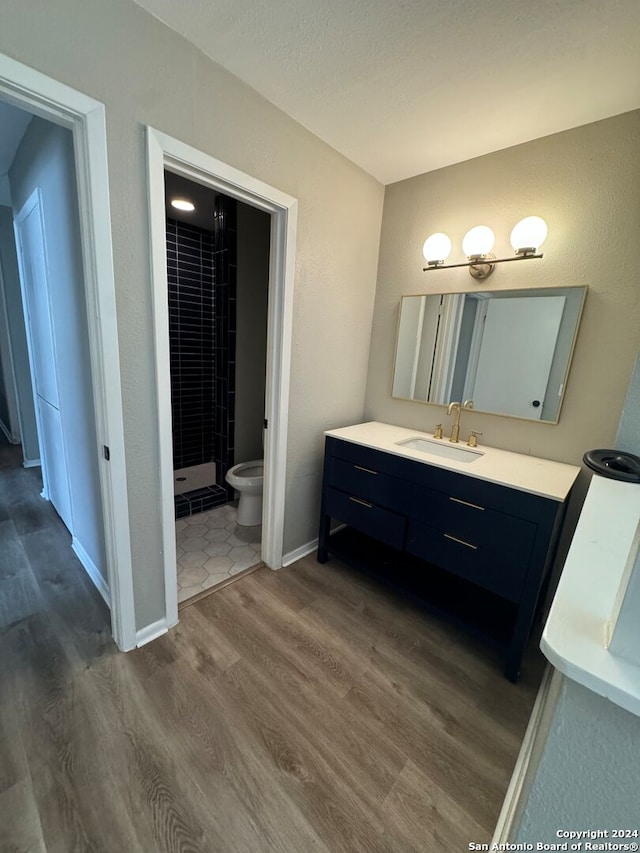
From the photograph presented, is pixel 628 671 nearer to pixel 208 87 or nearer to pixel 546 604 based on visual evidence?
pixel 546 604

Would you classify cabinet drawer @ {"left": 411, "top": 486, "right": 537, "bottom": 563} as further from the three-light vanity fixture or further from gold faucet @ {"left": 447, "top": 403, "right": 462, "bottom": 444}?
the three-light vanity fixture

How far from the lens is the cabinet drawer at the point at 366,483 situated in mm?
1751

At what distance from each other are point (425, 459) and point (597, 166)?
1.51 meters

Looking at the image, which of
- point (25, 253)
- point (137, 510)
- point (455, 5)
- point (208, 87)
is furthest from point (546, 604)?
point (25, 253)

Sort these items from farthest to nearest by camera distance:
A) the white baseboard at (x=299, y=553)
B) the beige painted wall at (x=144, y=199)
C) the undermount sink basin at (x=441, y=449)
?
the white baseboard at (x=299, y=553) → the undermount sink basin at (x=441, y=449) → the beige painted wall at (x=144, y=199)

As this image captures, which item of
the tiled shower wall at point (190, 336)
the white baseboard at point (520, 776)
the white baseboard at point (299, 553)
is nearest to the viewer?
the white baseboard at point (520, 776)

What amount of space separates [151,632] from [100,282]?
4.91 feet

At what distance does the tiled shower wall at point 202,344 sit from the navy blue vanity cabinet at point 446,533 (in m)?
1.27

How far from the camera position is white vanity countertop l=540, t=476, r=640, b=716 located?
15.8 inches

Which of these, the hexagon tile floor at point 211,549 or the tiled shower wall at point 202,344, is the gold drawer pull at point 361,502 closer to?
the hexagon tile floor at point 211,549

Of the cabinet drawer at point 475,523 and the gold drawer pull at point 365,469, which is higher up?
the gold drawer pull at point 365,469

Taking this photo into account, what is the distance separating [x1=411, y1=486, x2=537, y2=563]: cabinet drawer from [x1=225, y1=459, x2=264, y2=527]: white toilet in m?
1.23

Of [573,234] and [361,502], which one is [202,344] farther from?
[573,234]

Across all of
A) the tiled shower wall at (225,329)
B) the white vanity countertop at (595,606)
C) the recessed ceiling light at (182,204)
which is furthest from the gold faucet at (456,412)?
the recessed ceiling light at (182,204)
